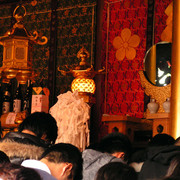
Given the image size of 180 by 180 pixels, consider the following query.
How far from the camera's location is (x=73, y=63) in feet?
26.6

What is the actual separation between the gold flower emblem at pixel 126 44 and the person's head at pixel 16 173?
6.62 m

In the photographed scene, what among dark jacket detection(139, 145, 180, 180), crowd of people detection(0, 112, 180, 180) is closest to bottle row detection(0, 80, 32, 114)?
crowd of people detection(0, 112, 180, 180)

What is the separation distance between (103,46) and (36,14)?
1543 mm

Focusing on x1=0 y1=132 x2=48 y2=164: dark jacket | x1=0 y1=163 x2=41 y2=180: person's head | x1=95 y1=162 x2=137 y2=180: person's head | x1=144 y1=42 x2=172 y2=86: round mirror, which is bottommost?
x1=0 y1=132 x2=48 y2=164: dark jacket

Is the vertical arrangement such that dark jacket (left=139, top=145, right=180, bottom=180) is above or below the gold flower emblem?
below

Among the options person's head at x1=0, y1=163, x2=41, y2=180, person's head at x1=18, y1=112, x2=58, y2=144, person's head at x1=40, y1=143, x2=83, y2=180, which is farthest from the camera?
person's head at x1=18, y1=112, x2=58, y2=144

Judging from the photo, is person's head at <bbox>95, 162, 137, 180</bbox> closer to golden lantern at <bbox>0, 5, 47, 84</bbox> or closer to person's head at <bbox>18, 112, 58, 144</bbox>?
person's head at <bbox>18, 112, 58, 144</bbox>

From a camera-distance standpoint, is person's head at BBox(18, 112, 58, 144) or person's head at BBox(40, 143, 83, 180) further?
person's head at BBox(18, 112, 58, 144)

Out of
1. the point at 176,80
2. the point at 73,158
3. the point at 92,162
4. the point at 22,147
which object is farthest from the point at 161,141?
the point at 176,80

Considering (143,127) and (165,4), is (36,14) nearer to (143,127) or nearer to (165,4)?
(165,4)

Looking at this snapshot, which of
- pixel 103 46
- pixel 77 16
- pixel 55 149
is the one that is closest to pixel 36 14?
pixel 77 16

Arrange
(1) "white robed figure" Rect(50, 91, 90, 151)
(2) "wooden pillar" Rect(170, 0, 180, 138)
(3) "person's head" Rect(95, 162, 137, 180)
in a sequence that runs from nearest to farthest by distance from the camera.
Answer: (3) "person's head" Rect(95, 162, 137, 180)
(2) "wooden pillar" Rect(170, 0, 180, 138)
(1) "white robed figure" Rect(50, 91, 90, 151)

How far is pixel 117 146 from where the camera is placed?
2.89 metres

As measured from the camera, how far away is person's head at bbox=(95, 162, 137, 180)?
1389 mm
